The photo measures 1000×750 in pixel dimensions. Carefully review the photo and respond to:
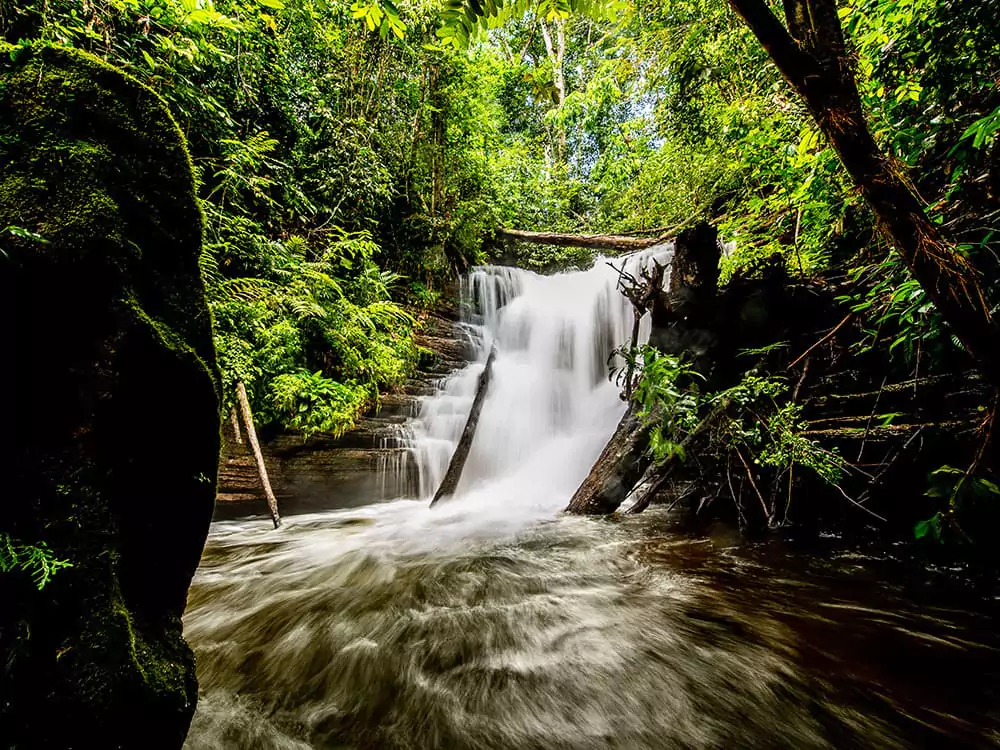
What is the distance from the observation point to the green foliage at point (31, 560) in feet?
3.00

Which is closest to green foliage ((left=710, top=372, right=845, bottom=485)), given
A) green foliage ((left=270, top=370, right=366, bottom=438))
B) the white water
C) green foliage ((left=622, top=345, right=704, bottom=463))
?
green foliage ((left=622, top=345, right=704, bottom=463))

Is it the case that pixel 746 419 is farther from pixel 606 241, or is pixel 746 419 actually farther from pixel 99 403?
pixel 606 241

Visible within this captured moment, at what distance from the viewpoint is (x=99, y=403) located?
45.4 inches

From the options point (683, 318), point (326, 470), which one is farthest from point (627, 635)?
point (326, 470)

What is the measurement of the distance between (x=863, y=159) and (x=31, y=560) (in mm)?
2732

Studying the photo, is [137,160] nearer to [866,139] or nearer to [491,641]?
[866,139]

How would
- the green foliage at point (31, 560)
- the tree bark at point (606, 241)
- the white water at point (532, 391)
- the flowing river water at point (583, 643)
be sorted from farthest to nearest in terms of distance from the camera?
1. the white water at point (532, 391)
2. the tree bark at point (606, 241)
3. the flowing river water at point (583, 643)
4. the green foliage at point (31, 560)

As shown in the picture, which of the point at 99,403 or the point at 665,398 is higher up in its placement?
the point at 99,403

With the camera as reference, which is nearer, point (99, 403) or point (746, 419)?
point (99, 403)

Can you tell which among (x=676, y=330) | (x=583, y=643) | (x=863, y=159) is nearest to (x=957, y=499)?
(x=863, y=159)

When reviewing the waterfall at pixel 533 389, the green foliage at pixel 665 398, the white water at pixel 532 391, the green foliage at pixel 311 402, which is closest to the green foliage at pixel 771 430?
the green foliage at pixel 665 398

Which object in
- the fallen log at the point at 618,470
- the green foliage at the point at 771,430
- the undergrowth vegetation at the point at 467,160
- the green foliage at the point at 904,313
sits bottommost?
the fallen log at the point at 618,470

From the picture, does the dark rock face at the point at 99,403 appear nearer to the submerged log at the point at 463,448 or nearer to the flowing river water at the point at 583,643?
the flowing river water at the point at 583,643

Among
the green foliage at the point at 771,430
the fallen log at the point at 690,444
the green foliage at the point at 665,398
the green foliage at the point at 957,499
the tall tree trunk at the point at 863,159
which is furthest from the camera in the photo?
the fallen log at the point at 690,444
